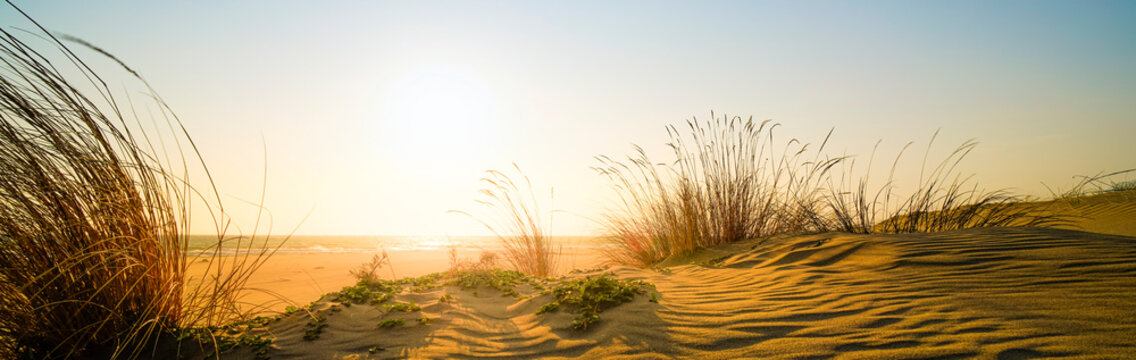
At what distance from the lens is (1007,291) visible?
7.55ft

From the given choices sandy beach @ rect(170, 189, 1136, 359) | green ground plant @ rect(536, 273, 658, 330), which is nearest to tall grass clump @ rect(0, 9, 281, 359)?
sandy beach @ rect(170, 189, 1136, 359)

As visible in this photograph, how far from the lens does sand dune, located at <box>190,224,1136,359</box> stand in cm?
181

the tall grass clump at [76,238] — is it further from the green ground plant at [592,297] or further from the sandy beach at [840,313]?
the green ground plant at [592,297]

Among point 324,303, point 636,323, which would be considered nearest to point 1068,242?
point 636,323

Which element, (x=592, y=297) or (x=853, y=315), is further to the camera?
(x=592, y=297)

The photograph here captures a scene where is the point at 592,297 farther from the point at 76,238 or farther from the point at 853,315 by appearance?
the point at 76,238

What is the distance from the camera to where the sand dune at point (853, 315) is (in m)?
1.81

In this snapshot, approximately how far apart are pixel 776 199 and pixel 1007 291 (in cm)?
344

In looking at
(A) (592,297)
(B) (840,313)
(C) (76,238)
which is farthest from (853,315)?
(C) (76,238)

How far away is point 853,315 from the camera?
87.1 inches

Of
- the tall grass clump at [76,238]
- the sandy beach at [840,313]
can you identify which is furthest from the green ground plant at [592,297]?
the tall grass clump at [76,238]

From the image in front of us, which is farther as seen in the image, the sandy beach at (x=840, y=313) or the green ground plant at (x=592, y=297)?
the green ground plant at (x=592, y=297)

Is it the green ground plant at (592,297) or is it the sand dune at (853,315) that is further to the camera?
the green ground plant at (592,297)

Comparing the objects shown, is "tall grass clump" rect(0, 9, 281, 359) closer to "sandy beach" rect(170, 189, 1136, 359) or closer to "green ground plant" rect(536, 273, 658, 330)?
"sandy beach" rect(170, 189, 1136, 359)
